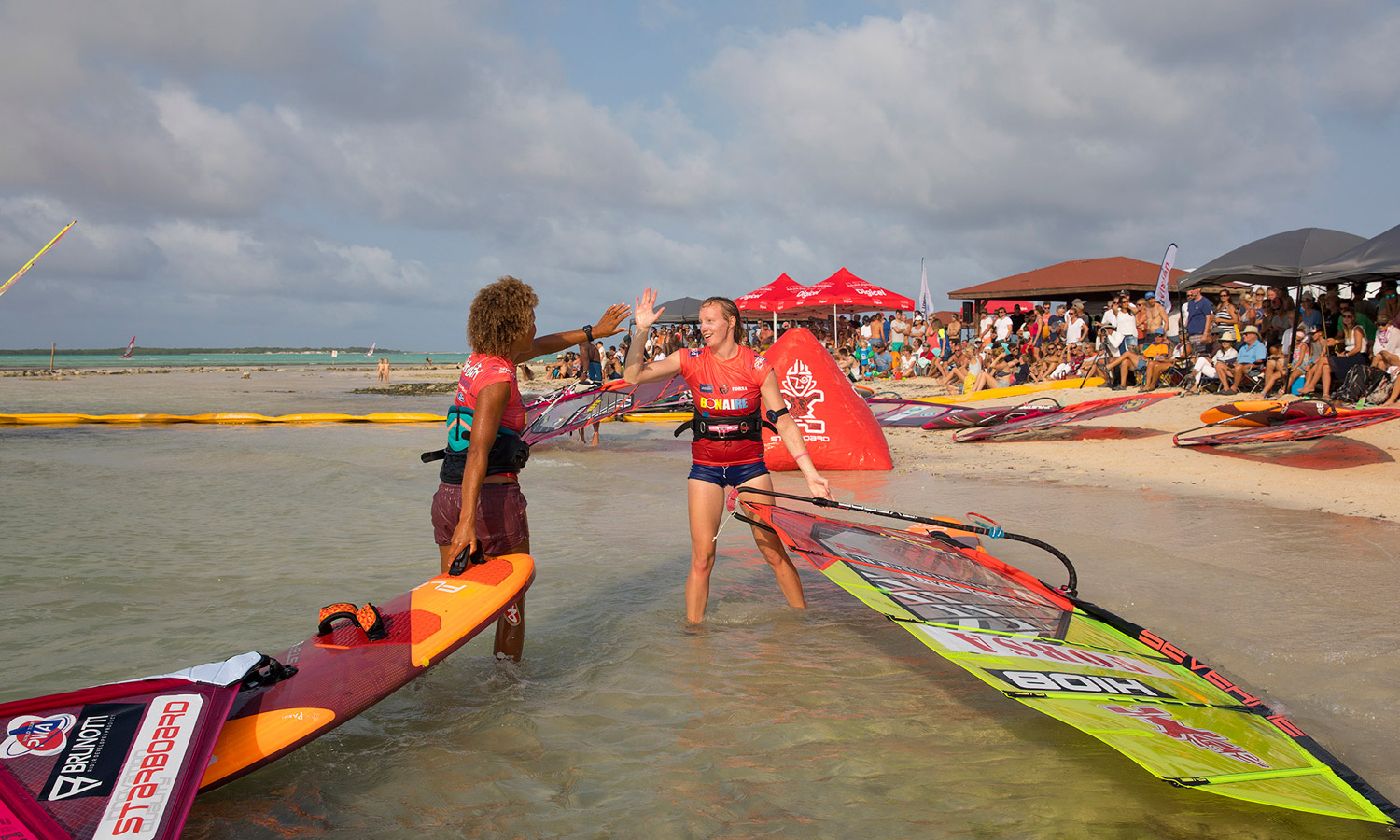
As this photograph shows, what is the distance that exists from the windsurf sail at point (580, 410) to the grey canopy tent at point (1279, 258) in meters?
9.15

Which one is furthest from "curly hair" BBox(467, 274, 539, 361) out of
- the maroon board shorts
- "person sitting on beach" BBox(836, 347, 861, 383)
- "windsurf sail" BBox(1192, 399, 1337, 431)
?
"person sitting on beach" BBox(836, 347, 861, 383)

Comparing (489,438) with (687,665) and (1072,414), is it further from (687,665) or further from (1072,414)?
(1072,414)

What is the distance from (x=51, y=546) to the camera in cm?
657

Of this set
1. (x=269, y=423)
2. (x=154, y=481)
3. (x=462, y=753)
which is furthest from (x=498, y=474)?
(x=269, y=423)

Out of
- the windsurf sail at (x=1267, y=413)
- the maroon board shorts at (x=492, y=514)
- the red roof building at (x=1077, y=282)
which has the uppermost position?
the red roof building at (x=1077, y=282)

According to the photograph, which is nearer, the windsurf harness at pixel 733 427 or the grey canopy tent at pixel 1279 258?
the windsurf harness at pixel 733 427

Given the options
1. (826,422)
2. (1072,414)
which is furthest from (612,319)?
(1072,414)

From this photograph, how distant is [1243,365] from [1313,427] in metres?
4.25

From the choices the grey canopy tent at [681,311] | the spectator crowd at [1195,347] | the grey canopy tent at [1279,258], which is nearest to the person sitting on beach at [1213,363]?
the spectator crowd at [1195,347]

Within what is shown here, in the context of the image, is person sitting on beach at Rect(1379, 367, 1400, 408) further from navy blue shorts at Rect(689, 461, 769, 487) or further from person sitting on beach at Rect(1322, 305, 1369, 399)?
navy blue shorts at Rect(689, 461, 769, 487)

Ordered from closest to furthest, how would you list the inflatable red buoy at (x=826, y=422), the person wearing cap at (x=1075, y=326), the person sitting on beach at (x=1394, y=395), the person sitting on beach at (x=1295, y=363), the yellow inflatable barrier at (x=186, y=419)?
1. the inflatable red buoy at (x=826, y=422)
2. the person sitting on beach at (x=1394, y=395)
3. the person sitting on beach at (x=1295, y=363)
4. the yellow inflatable barrier at (x=186, y=419)
5. the person wearing cap at (x=1075, y=326)

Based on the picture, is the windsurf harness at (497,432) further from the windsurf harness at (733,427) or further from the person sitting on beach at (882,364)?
the person sitting on beach at (882,364)

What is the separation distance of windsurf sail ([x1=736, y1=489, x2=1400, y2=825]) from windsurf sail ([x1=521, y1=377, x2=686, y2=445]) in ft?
23.3

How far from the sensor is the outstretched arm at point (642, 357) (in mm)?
4477
